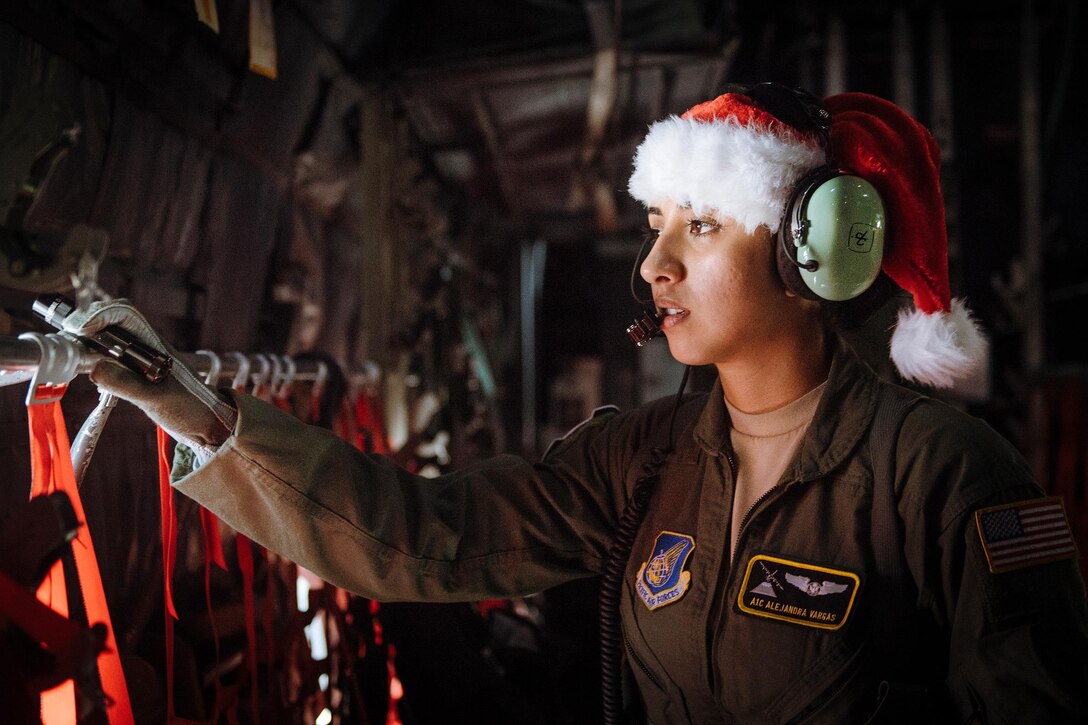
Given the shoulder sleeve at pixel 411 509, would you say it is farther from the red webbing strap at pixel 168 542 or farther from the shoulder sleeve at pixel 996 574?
the shoulder sleeve at pixel 996 574

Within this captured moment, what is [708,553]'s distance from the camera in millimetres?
1456

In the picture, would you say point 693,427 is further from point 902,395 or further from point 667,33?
point 667,33

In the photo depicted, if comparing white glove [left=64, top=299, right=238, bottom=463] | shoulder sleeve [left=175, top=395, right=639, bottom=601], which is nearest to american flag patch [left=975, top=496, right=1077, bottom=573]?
shoulder sleeve [left=175, top=395, right=639, bottom=601]

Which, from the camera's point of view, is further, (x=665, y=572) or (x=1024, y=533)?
(x=665, y=572)

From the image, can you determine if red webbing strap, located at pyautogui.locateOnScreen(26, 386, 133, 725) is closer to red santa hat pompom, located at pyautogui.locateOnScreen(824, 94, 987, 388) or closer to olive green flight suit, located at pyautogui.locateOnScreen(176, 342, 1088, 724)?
olive green flight suit, located at pyautogui.locateOnScreen(176, 342, 1088, 724)

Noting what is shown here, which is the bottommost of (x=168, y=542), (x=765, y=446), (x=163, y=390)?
(x=168, y=542)

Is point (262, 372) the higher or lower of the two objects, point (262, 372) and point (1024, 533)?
the higher

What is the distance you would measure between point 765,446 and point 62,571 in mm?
1361

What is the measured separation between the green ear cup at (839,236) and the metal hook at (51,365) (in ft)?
4.27

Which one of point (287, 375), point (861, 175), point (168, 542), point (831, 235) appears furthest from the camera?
point (287, 375)

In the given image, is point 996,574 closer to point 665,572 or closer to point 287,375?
point 665,572

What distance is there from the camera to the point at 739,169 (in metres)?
1.42

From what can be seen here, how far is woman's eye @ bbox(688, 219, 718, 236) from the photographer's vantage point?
1.48 metres

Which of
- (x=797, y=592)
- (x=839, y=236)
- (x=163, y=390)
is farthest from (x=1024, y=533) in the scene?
(x=163, y=390)
